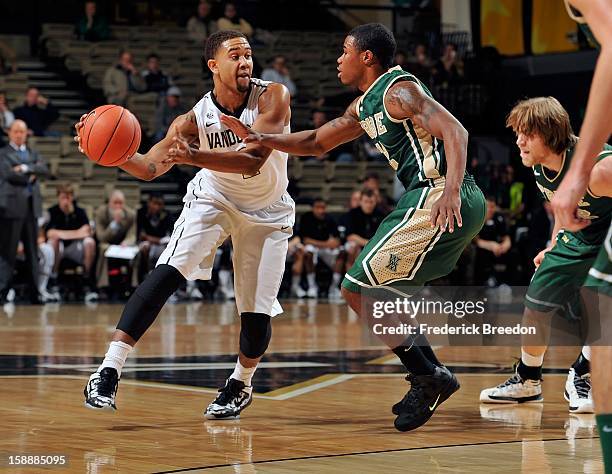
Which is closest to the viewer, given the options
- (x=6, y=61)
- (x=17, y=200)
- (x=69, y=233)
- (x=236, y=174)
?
(x=236, y=174)

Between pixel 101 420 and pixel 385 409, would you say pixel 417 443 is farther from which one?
pixel 101 420

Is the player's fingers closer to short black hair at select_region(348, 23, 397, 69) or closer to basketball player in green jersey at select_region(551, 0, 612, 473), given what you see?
short black hair at select_region(348, 23, 397, 69)

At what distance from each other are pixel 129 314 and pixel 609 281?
10.1 feet

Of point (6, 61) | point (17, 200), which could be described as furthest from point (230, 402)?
point (6, 61)

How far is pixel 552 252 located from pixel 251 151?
164 centimetres

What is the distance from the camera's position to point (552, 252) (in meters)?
6.05

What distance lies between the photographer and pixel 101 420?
5566 mm

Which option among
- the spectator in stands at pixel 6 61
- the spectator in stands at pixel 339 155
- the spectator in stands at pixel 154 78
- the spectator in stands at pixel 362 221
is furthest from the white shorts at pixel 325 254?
the spectator in stands at pixel 6 61

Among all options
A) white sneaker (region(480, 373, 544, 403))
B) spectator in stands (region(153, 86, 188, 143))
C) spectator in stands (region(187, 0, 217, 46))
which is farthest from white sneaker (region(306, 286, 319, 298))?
white sneaker (region(480, 373, 544, 403))

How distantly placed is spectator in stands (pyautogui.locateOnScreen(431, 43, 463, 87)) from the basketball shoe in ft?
43.7

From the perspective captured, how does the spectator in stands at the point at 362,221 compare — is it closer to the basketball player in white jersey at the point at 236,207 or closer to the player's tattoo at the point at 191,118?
the basketball player in white jersey at the point at 236,207

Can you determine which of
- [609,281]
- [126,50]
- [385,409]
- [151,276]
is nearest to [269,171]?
[151,276]

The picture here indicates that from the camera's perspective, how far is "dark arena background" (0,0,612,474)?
5012 mm

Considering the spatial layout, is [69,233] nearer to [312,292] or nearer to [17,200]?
[17,200]
